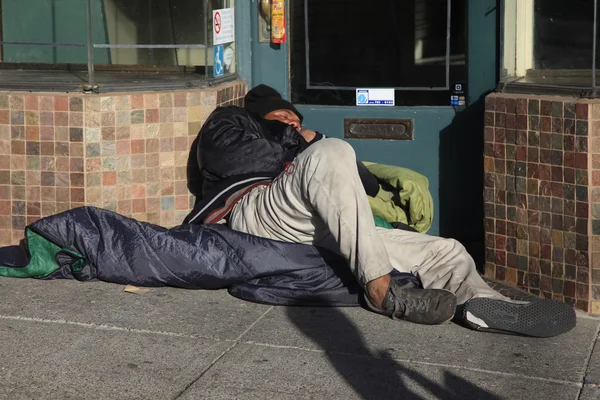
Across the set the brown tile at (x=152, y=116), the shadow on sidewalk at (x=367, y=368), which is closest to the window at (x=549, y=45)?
the shadow on sidewalk at (x=367, y=368)

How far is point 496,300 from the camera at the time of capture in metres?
4.66

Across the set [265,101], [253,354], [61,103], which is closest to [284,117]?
[265,101]

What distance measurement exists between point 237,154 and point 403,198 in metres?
0.94

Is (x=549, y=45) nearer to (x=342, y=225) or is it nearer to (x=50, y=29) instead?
(x=342, y=225)

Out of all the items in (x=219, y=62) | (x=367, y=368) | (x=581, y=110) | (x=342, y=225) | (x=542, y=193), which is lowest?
(x=367, y=368)

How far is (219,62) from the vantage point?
5.98 m

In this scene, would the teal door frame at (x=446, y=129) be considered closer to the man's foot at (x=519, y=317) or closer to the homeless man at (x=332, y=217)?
the homeless man at (x=332, y=217)

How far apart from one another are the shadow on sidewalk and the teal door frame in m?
1.31

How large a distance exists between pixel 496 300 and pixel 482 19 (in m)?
1.69

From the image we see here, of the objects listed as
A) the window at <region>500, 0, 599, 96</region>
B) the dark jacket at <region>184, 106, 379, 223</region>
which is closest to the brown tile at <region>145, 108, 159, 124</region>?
the dark jacket at <region>184, 106, 379, 223</region>

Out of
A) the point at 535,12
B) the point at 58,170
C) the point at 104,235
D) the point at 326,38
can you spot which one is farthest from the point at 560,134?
the point at 58,170

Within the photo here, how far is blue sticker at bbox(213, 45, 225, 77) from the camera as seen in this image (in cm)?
593

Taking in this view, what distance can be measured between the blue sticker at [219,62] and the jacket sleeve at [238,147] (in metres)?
0.44

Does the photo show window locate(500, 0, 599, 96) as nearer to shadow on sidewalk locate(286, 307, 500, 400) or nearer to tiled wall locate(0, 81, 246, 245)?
shadow on sidewalk locate(286, 307, 500, 400)
